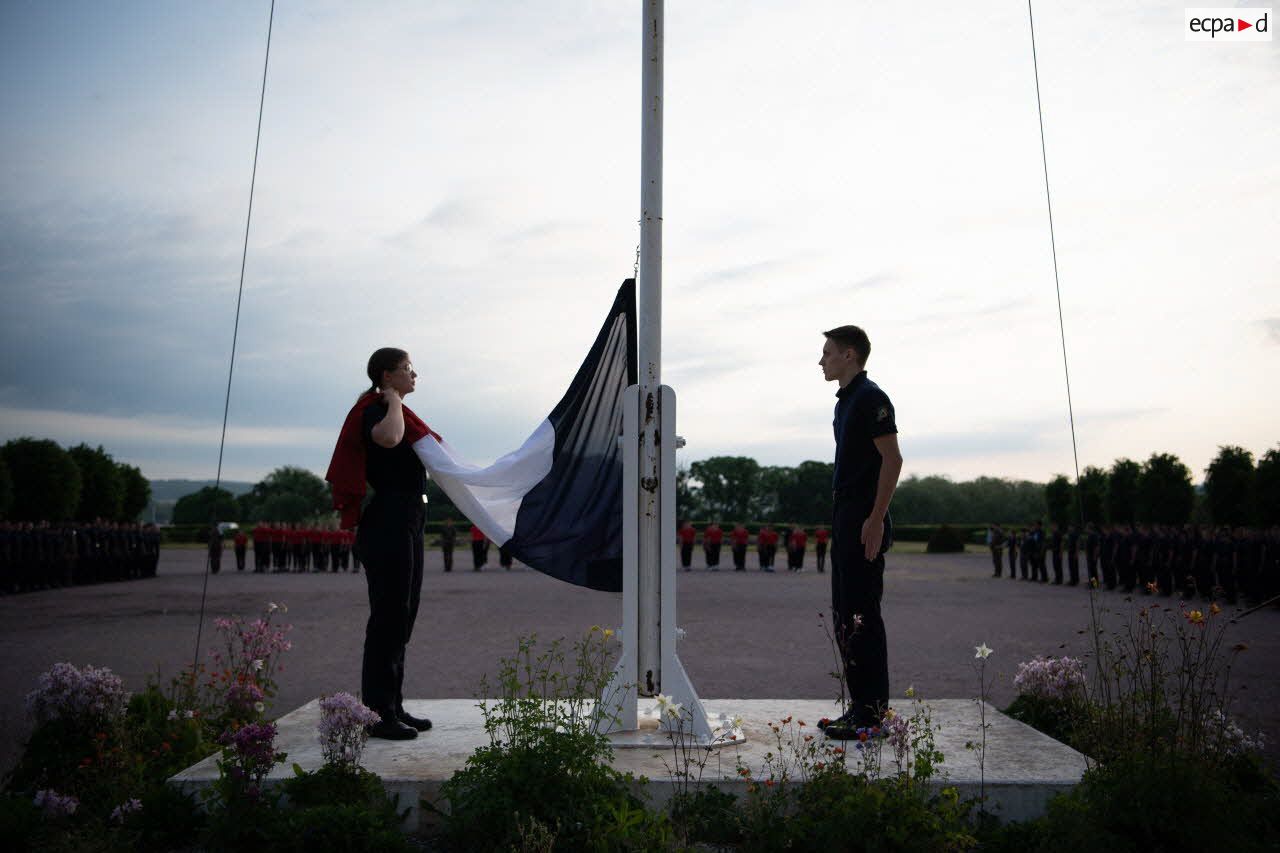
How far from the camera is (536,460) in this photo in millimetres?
5883

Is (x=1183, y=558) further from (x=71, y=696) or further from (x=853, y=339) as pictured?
(x=71, y=696)

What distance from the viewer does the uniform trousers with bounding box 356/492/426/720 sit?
Answer: 5273 millimetres

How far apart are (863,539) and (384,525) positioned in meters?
2.45

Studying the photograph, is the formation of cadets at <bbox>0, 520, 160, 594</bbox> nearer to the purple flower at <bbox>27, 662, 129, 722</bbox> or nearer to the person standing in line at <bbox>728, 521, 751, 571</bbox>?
the person standing in line at <bbox>728, 521, 751, 571</bbox>

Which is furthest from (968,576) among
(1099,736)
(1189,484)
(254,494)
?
(254,494)

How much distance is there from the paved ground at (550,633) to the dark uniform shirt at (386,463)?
2729mm

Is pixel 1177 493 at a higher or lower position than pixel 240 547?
higher

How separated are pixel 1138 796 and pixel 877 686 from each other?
5.31ft

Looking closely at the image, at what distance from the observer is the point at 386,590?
17.3 ft

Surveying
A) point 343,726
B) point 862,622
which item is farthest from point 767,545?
point 343,726

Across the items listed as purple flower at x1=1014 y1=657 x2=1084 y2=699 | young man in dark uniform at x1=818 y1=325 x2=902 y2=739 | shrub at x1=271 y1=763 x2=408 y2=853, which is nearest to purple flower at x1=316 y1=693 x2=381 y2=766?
shrub at x1=271 y1=763 x2=408 y2=853

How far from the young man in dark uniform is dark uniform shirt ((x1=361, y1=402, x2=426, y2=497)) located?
87.7 inches

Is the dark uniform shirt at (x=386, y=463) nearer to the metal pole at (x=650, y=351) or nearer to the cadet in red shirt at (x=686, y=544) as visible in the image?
the metal pole at (x=650, y=351)

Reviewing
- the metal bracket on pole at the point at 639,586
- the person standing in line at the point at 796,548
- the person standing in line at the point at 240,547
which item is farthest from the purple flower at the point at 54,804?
the person standing in line at the point at 796,548
